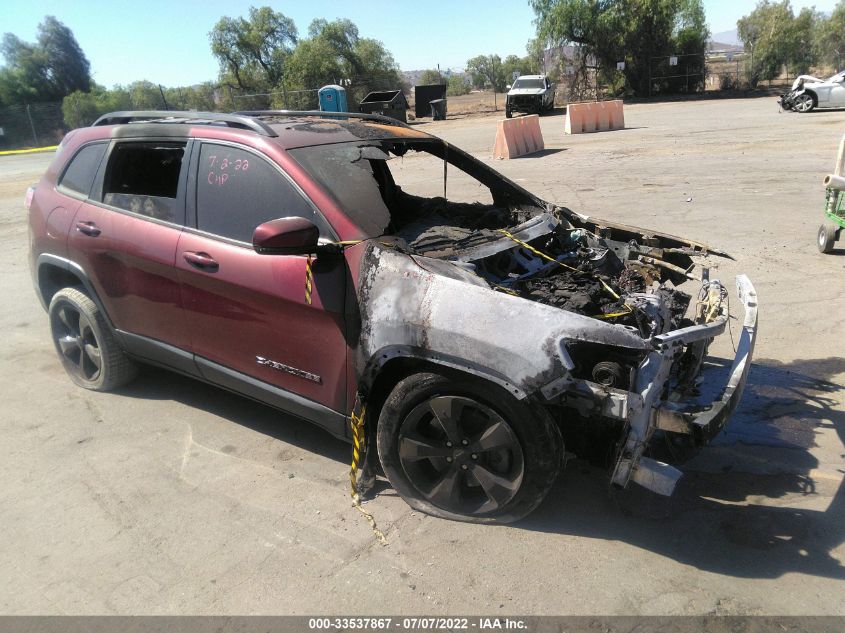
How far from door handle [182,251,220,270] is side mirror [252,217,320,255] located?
1.95 feet

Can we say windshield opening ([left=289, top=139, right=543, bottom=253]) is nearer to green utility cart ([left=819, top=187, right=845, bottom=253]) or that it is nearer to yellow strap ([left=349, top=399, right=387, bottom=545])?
yellow strap ([left=349, top=399, right=387, bottom=545])

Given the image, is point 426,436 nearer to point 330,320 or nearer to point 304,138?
point 330,320

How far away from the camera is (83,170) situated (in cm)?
425

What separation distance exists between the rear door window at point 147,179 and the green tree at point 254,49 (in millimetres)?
50134

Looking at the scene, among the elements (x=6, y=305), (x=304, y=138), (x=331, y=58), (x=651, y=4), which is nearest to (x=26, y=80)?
(x=331, y=58)

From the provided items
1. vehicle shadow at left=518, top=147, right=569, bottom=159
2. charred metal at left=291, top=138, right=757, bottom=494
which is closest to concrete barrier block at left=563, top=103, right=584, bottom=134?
vehicle shadow at left=518, top=147, right=569, bottom=159

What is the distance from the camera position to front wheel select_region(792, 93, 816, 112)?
2189 centimetres

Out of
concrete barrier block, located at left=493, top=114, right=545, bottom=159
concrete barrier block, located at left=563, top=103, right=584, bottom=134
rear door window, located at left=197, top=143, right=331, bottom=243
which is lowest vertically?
rear door window, located at left=197, top=143, right=331, bottom=243

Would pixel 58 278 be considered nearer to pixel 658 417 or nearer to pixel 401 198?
pixel 401 198

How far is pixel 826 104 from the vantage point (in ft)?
71.4

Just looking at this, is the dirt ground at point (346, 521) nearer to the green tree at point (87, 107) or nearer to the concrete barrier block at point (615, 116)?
the concrete barrier block at point (615, 116)

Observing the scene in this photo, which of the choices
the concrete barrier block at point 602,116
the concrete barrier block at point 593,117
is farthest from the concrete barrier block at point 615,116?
the concrete barrier block at point 602,116

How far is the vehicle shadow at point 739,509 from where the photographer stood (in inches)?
106

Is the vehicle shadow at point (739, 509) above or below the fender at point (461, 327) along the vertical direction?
below
